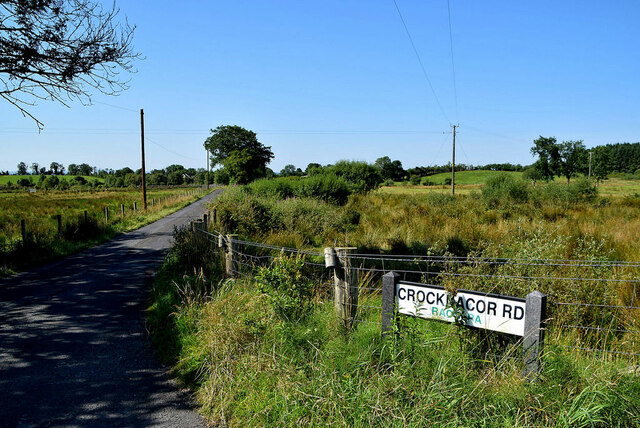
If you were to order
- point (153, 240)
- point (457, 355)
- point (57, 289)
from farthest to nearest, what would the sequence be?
point (153, 240)
point (57, 289)
point (457, 355)

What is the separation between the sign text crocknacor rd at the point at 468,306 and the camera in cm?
330

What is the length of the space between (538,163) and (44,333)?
96532 mm

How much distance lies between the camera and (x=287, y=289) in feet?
15.9

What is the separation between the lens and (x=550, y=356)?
341 centimetres

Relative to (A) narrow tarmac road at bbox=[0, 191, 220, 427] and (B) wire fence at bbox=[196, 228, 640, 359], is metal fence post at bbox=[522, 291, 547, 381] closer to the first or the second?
(B) wire fence at bbox=[196, 228, 640, 359]

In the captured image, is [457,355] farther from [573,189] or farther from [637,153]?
[637,153]

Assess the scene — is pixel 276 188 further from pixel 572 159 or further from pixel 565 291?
pixel 572 159

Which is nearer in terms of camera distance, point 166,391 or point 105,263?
point 166,391

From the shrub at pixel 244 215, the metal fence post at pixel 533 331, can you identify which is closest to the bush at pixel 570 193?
the shrub at pixel 244 215

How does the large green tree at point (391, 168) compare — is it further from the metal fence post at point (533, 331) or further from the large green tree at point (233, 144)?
the metal fence post at point (533, 331)

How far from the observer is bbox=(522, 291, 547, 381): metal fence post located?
10.3 ft

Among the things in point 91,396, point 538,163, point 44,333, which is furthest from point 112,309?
point 538,163

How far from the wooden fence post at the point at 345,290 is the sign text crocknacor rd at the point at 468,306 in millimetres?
708

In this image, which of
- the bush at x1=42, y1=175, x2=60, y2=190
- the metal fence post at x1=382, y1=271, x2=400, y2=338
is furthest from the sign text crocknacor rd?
the bush at x1=42, y1=175, x2=60, y2=190
